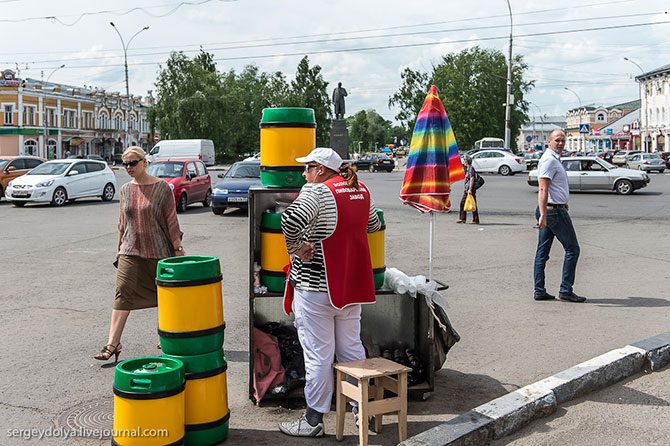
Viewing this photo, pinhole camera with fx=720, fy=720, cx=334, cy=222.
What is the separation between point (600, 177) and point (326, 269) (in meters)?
25.6

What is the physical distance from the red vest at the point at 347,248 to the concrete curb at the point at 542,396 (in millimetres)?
1003

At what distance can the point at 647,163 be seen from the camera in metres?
49.7

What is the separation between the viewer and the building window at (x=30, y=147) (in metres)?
81.9

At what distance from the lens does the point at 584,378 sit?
225 inches

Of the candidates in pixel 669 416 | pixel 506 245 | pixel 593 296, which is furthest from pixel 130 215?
pixel 506 245

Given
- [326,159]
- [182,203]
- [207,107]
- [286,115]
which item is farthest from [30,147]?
[326,159]

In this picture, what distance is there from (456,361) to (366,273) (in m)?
2.15

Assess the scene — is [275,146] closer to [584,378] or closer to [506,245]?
[584,378]

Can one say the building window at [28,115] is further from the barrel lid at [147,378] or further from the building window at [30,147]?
the barrel lid at [147,378]

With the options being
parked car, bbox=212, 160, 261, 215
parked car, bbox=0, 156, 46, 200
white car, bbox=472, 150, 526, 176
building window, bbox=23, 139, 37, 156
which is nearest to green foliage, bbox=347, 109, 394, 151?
building window, bbox=23, 139, 37, 156

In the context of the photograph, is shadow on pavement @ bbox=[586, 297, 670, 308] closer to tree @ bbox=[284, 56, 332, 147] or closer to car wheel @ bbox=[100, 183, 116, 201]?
car wheel @ bbox=[100, 183, 116, 201]

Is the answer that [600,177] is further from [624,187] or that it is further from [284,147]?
[284,147]

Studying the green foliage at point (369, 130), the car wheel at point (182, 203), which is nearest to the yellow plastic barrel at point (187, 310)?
the car wheel at point (182, 203)

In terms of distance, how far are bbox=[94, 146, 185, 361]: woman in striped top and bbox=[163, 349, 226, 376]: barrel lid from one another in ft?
5.87
